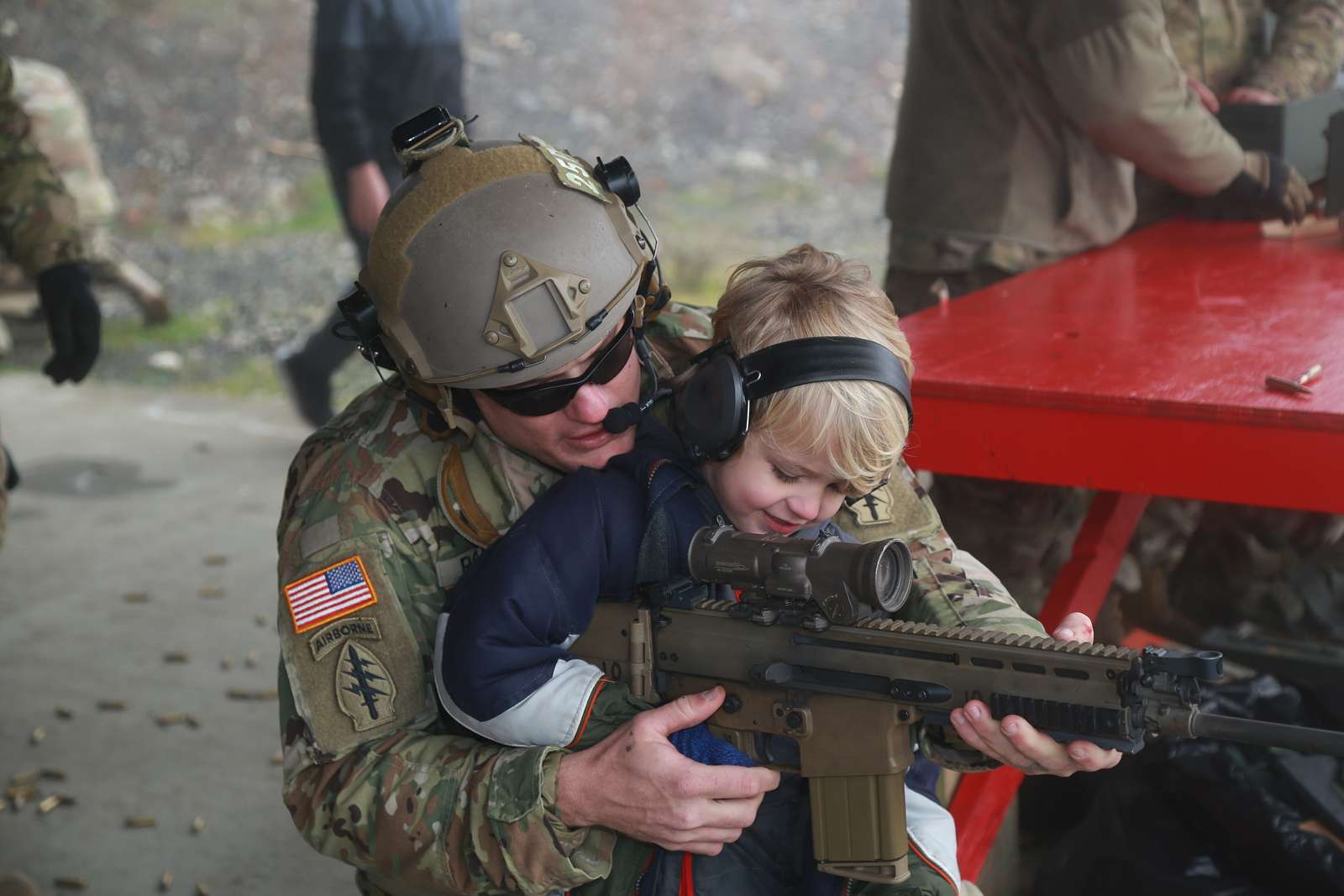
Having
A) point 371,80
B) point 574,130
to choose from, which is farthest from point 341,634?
point 574,130

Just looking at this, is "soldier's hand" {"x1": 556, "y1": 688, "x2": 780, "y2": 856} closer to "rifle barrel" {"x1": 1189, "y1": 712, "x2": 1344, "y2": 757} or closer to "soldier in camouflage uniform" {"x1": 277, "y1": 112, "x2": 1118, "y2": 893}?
"soldier in camouflage uniform" {"x1": 277, "y1": 112, "x2": 1118, "y2": 893}

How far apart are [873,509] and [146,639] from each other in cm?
339

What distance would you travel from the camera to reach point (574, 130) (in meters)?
8.03

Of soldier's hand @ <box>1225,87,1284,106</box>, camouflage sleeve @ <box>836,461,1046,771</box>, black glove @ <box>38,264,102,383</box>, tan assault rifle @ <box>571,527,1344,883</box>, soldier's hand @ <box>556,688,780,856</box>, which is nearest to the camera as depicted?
tan assault rifle @ <box>571,527,1344,883</box>

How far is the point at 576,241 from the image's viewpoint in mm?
1791

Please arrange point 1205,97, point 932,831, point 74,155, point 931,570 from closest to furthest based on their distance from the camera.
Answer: point 932,831
point 931,570
point 1205,97
point 74,155

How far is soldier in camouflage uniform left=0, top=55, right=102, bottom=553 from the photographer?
339 centimetres

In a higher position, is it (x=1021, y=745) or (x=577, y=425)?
(x=577, y=425)

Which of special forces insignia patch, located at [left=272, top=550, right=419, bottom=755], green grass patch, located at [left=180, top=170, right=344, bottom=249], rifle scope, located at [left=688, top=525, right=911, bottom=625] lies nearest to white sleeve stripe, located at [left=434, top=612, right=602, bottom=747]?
special forces insignia patch, located at [left=272, top=550, right=419, bottom=755]

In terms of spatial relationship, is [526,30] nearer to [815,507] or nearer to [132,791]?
[132,791]

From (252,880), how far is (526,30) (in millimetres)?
6017

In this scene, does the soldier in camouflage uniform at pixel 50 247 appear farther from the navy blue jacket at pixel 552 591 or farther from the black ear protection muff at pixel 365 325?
the navy blue jacket at pixel 552 591

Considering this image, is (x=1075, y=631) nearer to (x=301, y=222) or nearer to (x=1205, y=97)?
(x=1205, y=97)

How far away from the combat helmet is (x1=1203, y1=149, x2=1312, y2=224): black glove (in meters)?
2.30
